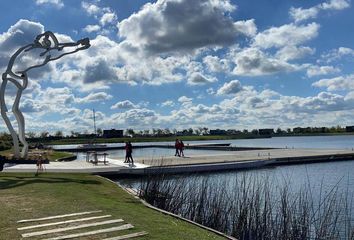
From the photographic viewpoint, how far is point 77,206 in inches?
447

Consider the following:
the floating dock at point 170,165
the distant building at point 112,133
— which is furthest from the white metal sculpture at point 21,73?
the distant building at point 112,133

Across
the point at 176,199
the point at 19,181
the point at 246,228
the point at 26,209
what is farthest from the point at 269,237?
the point at 19,181

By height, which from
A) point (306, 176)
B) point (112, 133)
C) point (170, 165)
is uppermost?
point (112, 133)

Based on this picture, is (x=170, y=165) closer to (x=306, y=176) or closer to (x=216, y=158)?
(x=216, y=158)

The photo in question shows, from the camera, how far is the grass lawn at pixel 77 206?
884 centimetres

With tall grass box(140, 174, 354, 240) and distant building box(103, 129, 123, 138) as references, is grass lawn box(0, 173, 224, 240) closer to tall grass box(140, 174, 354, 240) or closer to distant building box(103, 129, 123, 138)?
tall grass box(140, 174, 354, 240)

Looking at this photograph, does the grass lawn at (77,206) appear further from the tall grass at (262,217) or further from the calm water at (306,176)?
the calm water at (306,176)

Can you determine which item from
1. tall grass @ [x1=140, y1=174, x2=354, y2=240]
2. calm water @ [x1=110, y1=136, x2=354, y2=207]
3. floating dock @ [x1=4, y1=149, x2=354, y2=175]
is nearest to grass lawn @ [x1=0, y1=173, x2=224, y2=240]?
tall grass @ [x1=140, y1=174, x2=354, y2=240]

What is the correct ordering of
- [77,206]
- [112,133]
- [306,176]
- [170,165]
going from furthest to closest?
1. [112,133]
2. [170,165]
3. [306,176]
4. [77,206]

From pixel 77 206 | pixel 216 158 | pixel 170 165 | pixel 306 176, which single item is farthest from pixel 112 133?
pixel 77 206

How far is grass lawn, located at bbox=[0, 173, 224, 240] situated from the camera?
29.0ft

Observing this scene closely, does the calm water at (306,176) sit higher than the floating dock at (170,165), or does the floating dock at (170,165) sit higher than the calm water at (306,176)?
the floating dock at (170,165)

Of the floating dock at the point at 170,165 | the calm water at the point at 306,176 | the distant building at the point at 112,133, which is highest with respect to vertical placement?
the distant building at the point at 112,133

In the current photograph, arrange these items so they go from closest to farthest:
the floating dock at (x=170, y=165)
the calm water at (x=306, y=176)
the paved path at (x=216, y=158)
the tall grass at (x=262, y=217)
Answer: the tall grass at (x=262, y=217) → the calm water at (x=306, y=176) → the floating dock at (x=170, y=165) → the paved path at (x=216, y=158)
